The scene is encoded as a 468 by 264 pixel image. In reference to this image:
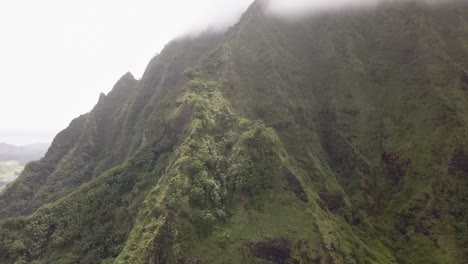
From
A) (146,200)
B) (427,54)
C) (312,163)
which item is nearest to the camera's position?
(146,200)

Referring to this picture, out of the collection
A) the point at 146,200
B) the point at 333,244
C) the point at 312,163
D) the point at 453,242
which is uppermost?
the point at 146,200

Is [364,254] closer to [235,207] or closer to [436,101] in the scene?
[235,207]

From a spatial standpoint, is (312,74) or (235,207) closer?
(235,207)

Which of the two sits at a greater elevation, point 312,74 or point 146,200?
point 312,74

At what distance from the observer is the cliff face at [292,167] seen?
115 meters

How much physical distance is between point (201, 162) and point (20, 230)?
59.4m

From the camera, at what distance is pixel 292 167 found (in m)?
135

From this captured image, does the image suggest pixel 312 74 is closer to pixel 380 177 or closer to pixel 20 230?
pixel 380 177

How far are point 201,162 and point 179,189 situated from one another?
1393cm

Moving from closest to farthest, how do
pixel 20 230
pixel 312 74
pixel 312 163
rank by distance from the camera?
pixel 20 230
pixel 312 163
pixel 312 74

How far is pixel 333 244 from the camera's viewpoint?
116438 mm

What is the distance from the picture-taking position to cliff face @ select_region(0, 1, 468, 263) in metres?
115

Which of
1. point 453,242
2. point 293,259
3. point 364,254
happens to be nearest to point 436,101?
point 453,242

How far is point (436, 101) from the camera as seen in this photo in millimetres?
152250
